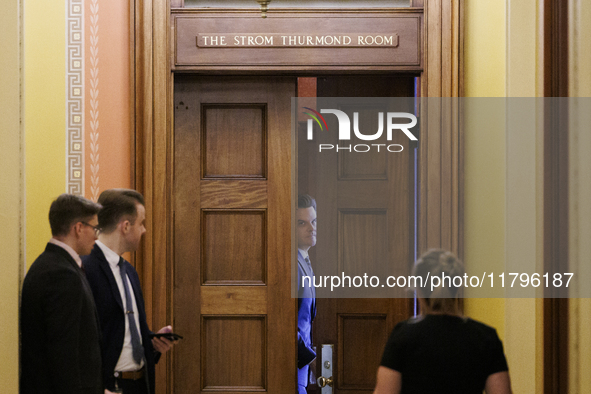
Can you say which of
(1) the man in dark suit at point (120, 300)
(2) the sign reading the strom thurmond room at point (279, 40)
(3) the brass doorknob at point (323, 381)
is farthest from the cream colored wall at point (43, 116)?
(3) the brass doorknob at point (323, 381)

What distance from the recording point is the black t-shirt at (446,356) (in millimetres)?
1796

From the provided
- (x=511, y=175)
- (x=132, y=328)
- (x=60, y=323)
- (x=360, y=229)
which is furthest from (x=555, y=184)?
(x=60, y=323)

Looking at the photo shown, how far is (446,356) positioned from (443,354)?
0.01 m

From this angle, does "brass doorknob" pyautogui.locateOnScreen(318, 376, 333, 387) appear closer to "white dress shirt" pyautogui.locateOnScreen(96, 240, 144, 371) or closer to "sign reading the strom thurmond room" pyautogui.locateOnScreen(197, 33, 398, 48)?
"white dress shirt" pyautogui.locateOnScreen(96, 240, 144, 371)

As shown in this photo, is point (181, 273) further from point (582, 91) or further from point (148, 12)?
point (582, 91)

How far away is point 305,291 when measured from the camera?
12.3 ft

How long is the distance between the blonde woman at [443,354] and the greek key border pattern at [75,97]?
2.06 m

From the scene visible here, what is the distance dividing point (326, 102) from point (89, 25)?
150cm

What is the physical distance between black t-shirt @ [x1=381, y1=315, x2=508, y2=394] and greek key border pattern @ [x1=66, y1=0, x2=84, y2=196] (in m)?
2.08

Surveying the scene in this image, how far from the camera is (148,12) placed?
352cm

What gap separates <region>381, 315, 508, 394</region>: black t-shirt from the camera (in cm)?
180

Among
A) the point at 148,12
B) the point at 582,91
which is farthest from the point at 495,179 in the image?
the point at 148,12

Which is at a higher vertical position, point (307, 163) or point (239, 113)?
point (239, 113)

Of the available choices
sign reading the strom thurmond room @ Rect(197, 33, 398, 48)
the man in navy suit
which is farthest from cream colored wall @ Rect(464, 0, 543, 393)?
the man in navy suit
